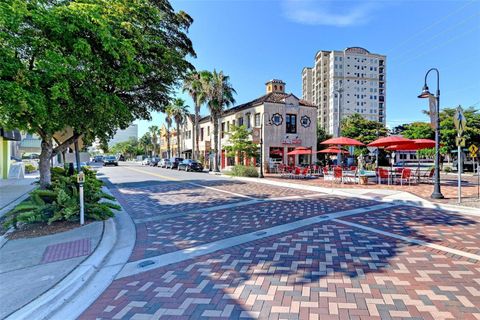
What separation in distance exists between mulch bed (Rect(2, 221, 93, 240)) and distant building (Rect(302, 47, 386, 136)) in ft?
343

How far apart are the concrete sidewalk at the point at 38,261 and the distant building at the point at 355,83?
105169 millimetres

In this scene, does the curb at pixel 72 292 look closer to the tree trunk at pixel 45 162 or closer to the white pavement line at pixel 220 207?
the white pavement line at pixel 220 207

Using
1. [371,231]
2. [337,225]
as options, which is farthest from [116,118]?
[371,231]

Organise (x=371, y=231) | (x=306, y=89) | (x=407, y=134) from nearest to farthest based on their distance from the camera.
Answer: (x=371, y=231) → (x=407, y=134) → (x=306, y=89)

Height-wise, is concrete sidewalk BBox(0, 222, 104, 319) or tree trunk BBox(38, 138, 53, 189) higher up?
tree trunk BBox(38, 138, 53, 189)

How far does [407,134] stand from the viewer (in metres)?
38.9

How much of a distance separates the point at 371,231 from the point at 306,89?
5057 inches

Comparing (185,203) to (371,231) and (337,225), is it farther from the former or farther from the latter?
(371,231)

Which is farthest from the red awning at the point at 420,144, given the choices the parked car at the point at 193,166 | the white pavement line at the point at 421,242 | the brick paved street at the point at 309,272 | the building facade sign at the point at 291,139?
the parked car at the point at 193,166

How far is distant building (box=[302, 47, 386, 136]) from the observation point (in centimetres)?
10456

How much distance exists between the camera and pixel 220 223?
25.1 ft

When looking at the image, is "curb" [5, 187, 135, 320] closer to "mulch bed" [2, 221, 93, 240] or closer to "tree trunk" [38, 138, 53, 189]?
"mulch bed" [2, 221, 93, 240]

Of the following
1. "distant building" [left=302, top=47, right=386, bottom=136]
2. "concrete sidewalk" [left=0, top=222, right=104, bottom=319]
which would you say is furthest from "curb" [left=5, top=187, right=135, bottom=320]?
"distant building" [left=302, top=47, right=386, bottom=136]

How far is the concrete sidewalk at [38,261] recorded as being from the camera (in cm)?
382
